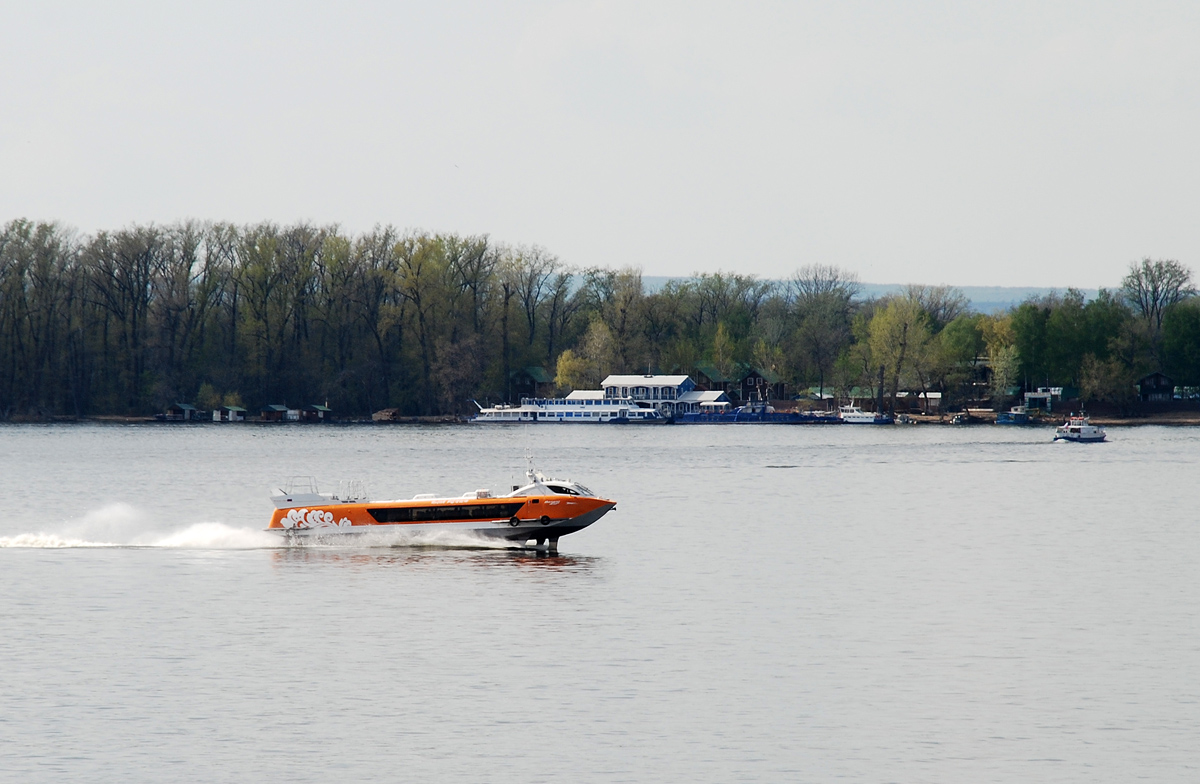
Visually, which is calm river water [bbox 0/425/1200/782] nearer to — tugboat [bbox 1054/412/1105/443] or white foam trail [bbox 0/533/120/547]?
white foam trail [bbox 0/533/120/547]

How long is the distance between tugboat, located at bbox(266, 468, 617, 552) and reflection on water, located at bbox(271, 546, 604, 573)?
0.80m

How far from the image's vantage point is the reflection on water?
181 ft

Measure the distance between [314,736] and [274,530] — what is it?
99.5 ft

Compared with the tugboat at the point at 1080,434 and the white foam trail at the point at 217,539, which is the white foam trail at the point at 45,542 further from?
the tugboat at the point at 1080,434

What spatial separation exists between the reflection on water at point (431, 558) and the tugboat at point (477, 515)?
80 cm

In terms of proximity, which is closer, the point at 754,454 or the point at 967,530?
the point at 967,530

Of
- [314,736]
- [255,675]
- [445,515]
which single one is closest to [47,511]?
[445,515]

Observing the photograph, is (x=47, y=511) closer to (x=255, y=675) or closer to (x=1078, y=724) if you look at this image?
(x=255, y=675)

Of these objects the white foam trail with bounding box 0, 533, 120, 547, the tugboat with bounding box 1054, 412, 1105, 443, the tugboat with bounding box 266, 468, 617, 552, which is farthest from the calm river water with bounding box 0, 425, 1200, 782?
the tugboat with bounding box 1054, 412, 1105, 443

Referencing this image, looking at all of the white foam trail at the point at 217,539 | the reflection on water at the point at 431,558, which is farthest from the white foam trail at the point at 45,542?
the reflection on water at the point at 431,558

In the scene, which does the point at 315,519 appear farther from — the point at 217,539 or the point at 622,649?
the point at 622,649

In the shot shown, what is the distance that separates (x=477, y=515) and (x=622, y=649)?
19.3 metres

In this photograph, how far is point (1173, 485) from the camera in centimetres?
10131

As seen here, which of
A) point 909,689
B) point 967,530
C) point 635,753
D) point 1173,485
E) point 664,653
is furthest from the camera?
point 1173,485
